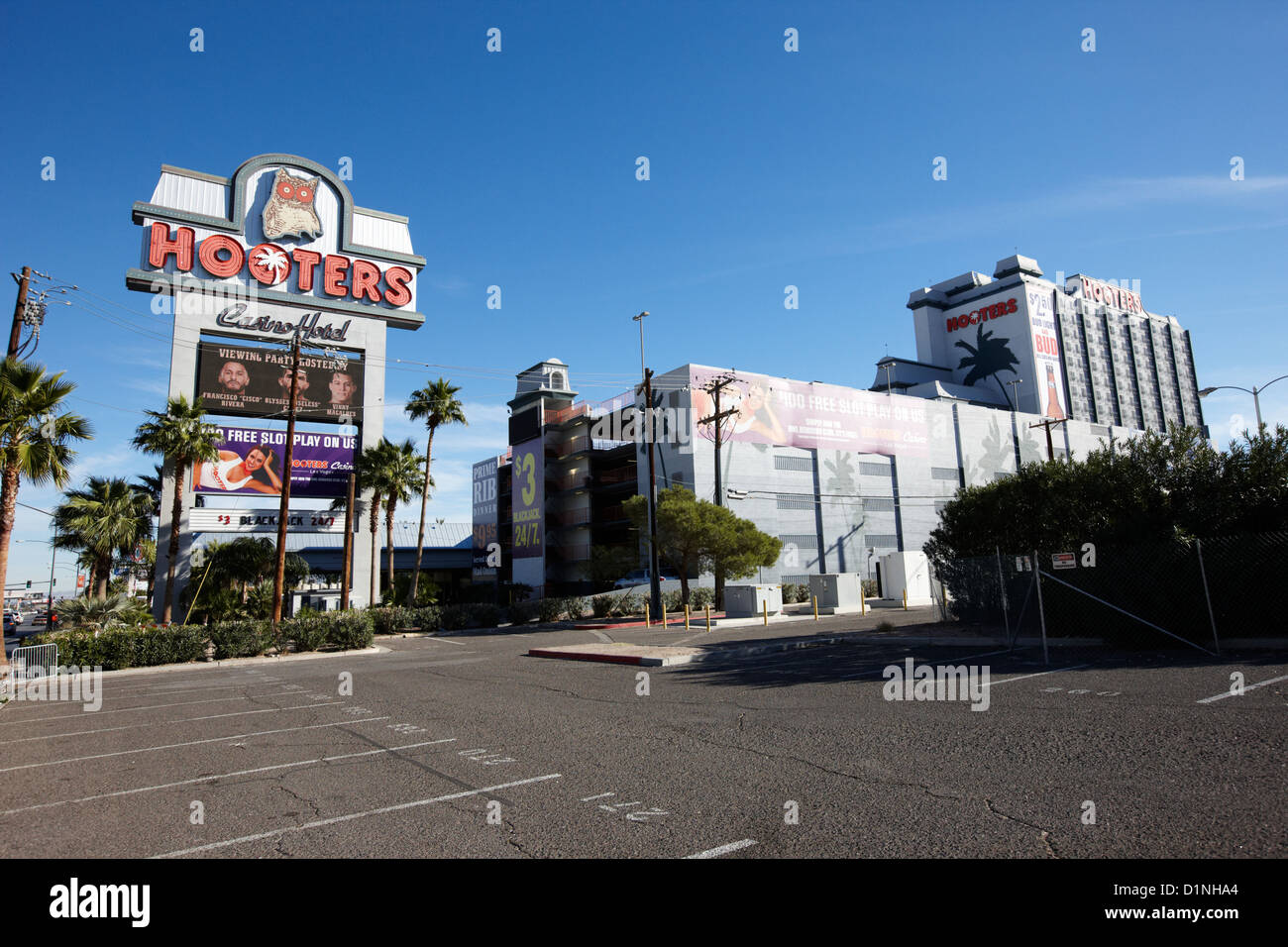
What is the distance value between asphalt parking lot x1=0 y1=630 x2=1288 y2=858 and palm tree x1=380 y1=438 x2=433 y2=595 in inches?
922

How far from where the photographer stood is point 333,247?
38375 millimetres

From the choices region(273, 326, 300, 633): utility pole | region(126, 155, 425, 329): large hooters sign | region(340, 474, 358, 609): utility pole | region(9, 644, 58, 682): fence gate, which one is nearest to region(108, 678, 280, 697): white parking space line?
region(9, 644, 58, 682): fence gate

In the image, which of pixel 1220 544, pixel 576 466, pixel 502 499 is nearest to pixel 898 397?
pixel 576 466

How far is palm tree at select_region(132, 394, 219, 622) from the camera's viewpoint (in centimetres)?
3058

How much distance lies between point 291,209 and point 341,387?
32.2ft

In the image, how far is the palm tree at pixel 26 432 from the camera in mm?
16375

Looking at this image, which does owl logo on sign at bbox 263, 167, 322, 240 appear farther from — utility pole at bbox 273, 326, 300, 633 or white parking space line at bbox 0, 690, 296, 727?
white parking space line at bbox 0, 690, 296, 727

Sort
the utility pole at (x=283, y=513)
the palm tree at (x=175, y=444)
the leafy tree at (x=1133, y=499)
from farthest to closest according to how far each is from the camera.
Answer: the palm tree at (x=175, y=444) < the utility pole at (x=283, y=513) < the leafy tree at (x=1133, y=499)

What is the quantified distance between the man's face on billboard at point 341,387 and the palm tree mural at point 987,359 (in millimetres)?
90317

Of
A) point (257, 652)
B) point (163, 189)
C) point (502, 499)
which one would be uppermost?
point (163, 189)

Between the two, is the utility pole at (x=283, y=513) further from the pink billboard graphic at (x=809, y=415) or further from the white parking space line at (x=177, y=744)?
the pink billboard graphic at (x=809, y=415)

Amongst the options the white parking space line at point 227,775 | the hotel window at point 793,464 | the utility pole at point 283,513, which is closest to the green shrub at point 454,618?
the utility pole at point 283,513
